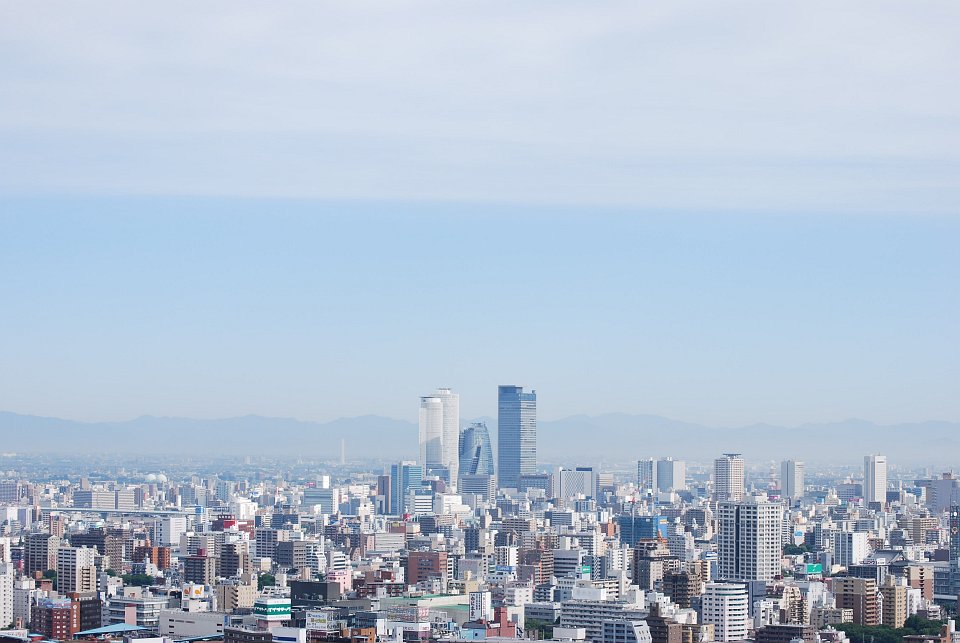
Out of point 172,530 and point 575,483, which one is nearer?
point 172,530

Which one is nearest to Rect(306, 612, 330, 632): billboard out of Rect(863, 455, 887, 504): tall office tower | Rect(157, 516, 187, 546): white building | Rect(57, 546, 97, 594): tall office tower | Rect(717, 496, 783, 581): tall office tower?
Rect(57, 546, 97, 594): tall office tower

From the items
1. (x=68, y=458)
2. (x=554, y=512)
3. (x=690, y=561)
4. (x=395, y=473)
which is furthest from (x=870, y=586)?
(x=68, y=458)

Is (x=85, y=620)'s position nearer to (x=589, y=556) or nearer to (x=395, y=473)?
(x=589, y=556)

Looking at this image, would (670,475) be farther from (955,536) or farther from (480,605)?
(480,605)

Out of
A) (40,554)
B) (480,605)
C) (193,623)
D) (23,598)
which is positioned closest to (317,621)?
(193,623)

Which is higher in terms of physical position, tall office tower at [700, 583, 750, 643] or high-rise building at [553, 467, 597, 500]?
high-rise building at [553, 467, 597, 500]

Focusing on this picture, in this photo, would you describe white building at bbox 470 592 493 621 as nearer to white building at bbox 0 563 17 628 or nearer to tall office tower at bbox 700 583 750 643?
tall office tower at bbox 700 583 750 643
